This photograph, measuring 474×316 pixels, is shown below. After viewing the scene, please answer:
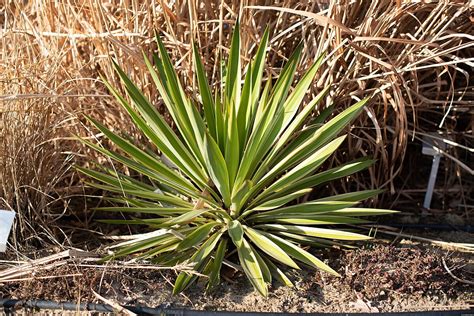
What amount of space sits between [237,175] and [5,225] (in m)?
0.95

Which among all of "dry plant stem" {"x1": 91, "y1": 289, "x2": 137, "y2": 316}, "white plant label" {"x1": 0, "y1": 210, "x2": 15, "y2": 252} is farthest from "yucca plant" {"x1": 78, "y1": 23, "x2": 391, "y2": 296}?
"white plant label" {"x1": 0, "y1": 210, "x2": 15, "y2": 252}

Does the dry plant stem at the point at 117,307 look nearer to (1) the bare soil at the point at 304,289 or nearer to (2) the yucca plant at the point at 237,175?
(1) the bare soil at the point at 304,289

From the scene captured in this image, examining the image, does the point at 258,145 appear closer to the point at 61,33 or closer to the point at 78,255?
the point at 78,255

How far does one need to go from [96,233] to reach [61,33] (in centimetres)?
96

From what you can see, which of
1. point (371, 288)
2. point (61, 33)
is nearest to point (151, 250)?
point (371, 288)

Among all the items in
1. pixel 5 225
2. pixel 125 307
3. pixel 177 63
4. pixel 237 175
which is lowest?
pixel 125 307

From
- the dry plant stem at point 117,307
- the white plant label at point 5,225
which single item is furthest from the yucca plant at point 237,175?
the white plant label at point 5,225

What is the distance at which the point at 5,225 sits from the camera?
2898mm

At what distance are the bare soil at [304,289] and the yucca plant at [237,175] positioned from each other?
8 cm

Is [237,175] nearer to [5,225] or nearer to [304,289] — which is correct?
[304,289]

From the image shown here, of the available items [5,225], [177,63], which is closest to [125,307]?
[5,225]

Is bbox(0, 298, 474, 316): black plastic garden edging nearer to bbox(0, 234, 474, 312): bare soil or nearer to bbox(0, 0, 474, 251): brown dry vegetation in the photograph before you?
bbox(0, 234, 474, 312): bare soil

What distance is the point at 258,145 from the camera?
2.86m

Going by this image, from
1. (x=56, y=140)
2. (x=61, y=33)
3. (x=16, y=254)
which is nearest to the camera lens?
(x=16, y=254)
